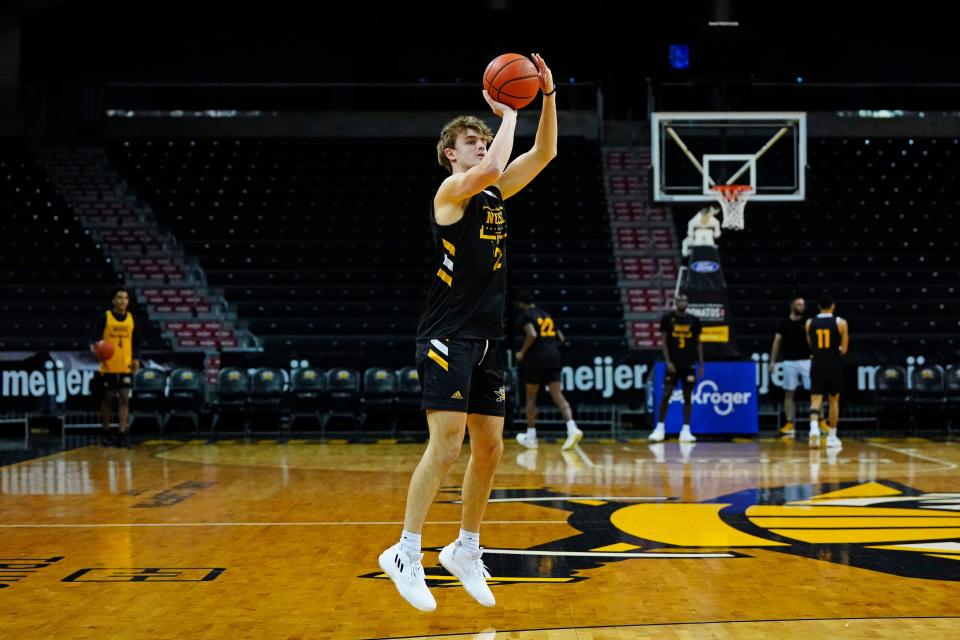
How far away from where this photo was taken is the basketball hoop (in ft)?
49.9

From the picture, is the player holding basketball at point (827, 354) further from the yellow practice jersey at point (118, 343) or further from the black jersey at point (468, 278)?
the black jersey at point (468, 278)

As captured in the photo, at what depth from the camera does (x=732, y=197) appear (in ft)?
49.9

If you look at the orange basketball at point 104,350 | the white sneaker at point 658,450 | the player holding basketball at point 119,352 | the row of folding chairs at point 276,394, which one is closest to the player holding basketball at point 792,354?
the white sneaker at point 658,450

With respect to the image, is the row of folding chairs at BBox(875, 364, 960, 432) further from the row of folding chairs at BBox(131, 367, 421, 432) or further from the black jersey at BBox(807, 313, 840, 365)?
the row of folding chairs at BBox(131, 367, 421, 432)

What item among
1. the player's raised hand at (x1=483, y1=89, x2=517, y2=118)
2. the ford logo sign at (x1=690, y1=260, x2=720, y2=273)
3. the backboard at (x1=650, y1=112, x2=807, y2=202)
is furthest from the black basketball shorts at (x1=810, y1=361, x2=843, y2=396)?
the player's raised hand at (x1=483, y1=89, x2=517, y2=118)

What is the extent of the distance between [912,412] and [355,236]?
1118cm

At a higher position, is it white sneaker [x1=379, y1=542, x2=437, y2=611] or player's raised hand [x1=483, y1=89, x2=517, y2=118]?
player's raised hand [x1=483, y1=89, x2=517, y2=118]

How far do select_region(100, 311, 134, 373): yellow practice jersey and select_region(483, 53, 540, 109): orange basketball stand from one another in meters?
8.87

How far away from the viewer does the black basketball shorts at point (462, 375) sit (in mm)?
4316

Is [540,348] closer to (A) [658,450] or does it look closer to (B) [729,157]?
(A) [658,450]

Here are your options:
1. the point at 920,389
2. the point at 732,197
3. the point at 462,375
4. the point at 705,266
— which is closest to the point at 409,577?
the point at 462,375

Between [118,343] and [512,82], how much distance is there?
8979 mm

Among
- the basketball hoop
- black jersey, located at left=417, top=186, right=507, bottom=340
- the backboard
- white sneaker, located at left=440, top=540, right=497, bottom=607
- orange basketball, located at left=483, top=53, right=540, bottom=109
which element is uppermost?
the backboard

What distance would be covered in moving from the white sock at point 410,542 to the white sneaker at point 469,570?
0.66 ft
